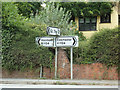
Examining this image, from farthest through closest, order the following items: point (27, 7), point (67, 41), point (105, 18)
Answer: point (105, 18) → point (27, 7) → point (67, 41)

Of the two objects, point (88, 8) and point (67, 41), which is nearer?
point (67, 41)

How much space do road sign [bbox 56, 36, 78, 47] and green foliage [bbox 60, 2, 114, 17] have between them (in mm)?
8608

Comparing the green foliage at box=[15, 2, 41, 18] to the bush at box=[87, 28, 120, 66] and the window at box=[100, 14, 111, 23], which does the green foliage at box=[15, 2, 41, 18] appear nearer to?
the window at box=[100, 14, 111, 23]

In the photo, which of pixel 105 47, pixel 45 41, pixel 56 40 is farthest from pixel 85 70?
pixel 45 41

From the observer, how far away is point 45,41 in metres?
11.1

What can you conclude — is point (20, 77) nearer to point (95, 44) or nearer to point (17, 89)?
point (17, 89)

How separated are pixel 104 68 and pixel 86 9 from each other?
9418 mm

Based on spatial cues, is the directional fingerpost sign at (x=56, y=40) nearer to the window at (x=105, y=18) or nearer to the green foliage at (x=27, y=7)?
the green foliage at (x=27, y=7)

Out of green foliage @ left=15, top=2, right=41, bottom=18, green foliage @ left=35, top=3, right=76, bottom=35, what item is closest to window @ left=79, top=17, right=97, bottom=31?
green foliage @ left=15, top=2, right=41, bottom=18

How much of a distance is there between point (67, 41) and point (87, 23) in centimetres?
986

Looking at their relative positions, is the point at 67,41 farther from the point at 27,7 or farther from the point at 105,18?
the point at 105,18

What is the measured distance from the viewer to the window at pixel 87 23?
20.0 metres

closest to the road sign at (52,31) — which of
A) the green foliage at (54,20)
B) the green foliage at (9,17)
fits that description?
the green foliage at (9,17)

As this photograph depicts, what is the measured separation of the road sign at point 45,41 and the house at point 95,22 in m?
9.10
